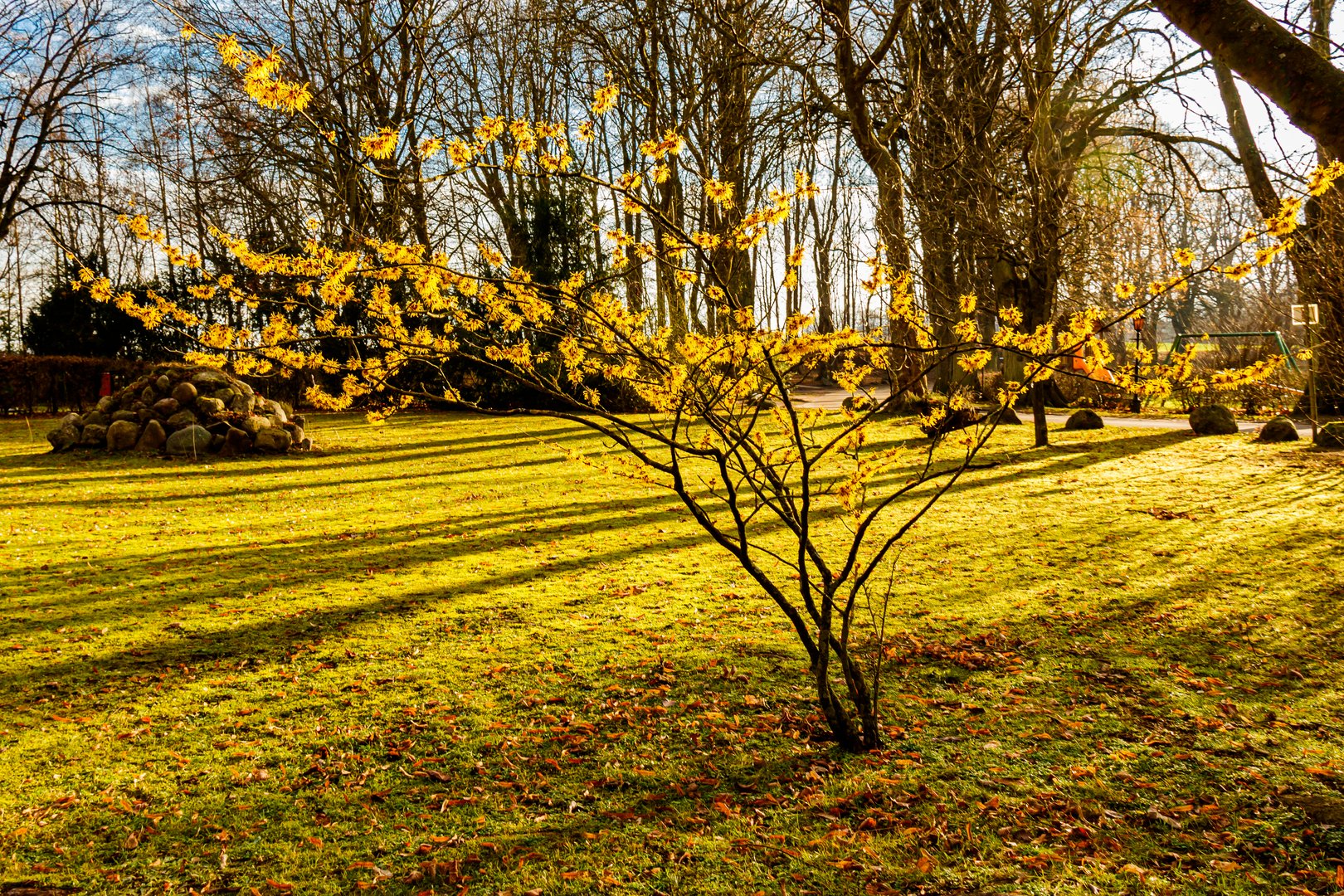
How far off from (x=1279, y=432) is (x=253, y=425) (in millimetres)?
15147

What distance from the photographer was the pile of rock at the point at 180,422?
11938mm

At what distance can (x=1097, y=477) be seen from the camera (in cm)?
950

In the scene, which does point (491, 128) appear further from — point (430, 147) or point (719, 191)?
point (719, 191)

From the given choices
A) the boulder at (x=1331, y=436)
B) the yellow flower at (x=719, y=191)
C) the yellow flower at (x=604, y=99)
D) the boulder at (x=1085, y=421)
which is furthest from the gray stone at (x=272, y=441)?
the boulder at (x=1331, y=436)

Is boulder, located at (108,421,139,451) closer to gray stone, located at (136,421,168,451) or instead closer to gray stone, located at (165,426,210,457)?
gray stone, located at (136,421,168,451)

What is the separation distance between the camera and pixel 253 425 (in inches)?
489

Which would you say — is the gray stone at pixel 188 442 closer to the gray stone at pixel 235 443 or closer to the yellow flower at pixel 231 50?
the gray stone at pixel 235 443

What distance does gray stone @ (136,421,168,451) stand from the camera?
1197cm

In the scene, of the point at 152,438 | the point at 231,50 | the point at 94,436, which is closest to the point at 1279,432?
the point at 231,50

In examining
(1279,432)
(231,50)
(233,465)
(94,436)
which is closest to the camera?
(231,50)

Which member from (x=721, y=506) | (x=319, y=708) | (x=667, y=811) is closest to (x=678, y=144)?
(x=667, y=811)

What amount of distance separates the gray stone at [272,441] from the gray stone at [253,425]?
63 mm

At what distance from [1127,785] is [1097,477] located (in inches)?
289

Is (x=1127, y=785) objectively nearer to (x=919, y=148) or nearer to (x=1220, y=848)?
(x=1220, y=848)
